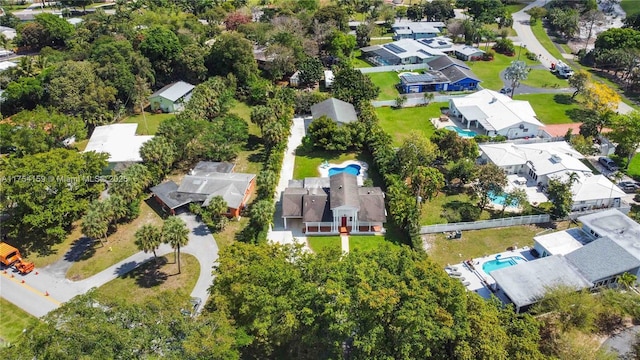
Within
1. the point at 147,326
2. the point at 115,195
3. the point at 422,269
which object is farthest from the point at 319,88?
the point at 147,326

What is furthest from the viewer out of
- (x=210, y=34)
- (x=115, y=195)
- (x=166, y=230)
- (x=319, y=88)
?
(x=210, y=34)

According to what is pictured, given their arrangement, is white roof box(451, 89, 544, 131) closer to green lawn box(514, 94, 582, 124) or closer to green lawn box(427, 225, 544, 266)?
green lawn box(514, 94, 582, 124)

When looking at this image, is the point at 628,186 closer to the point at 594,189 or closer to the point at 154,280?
the point at 594,189

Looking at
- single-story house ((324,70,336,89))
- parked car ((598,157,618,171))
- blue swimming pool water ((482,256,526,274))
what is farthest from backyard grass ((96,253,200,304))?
parked car ((598,157,618,171))

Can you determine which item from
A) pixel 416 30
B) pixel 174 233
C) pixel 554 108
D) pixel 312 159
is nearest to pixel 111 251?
pixel 174 233

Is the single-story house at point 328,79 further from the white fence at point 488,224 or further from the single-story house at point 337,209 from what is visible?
the white fence at point 488,224

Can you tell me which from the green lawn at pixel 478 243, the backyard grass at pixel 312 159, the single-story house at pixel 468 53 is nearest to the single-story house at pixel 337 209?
the green lawn at pixel 478 243

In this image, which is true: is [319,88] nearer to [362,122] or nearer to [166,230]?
[362,122]
